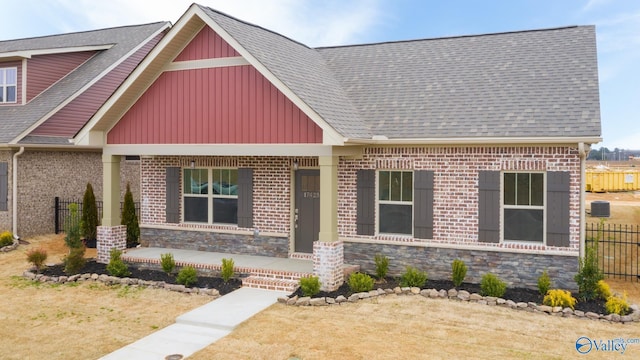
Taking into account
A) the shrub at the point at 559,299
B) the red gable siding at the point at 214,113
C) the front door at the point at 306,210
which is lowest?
the shrub at the point at 559,299

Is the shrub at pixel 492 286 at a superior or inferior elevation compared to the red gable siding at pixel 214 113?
inferior

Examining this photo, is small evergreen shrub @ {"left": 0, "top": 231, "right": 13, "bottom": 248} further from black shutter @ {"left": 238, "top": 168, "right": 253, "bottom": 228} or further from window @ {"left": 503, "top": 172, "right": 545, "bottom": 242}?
window @ {"left": 503, "top": 172, "right": 545, "bottom": 242}

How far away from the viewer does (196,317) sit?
10180 mm

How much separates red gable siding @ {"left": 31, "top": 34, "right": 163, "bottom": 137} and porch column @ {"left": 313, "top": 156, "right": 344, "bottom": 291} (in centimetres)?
1231

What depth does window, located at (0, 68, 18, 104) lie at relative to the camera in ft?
69.5

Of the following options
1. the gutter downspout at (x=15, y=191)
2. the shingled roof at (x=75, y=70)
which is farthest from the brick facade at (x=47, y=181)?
the shingled roof at (x=75, y=70)

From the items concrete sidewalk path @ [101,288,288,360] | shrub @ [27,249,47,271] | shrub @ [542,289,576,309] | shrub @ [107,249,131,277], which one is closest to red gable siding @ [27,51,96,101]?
shrub @ [27,249,47,271]

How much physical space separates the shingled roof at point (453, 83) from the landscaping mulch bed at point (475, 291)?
11.1ft

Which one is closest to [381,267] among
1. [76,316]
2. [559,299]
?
[559,299]

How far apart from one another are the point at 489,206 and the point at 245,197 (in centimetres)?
648

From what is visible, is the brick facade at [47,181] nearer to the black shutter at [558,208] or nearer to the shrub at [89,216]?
the shrub at [89,216]

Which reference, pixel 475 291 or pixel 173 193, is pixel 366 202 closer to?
pixel 475 291

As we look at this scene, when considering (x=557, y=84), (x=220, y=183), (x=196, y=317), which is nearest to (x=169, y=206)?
(x=220, y=183)

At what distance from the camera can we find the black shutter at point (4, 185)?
18.7 metres
